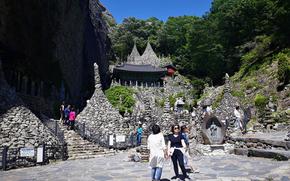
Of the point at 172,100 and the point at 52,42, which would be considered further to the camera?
the point at 172,100

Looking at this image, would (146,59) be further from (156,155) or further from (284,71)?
(156,155)

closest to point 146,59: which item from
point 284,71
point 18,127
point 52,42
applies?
point 52,42

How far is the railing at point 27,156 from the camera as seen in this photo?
1181cm

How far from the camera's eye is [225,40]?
47125 millimetres

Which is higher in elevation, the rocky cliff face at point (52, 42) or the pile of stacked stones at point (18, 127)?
the rocky cliff face at point (52, 42)

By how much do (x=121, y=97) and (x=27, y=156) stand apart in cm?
3046

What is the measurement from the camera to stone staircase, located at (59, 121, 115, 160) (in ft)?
54.9

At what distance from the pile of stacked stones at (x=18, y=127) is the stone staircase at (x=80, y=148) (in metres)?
2.01

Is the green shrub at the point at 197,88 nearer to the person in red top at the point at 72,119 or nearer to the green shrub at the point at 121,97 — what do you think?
the green shrub at the point at 121,97

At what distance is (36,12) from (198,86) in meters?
31.2

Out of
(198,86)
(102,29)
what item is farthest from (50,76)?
(198,86)

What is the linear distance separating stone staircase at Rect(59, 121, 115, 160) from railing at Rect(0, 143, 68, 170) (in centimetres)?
187

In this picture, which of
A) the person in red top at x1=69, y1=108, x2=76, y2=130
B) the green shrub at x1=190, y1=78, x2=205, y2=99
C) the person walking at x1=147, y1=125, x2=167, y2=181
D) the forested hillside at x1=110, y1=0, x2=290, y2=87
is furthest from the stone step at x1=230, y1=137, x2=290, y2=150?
the green shrub at x1=190, y1=78, x2=205, y2=99

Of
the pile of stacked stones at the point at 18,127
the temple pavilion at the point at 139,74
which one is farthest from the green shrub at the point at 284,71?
the temple pavilion at the point at 139,74
